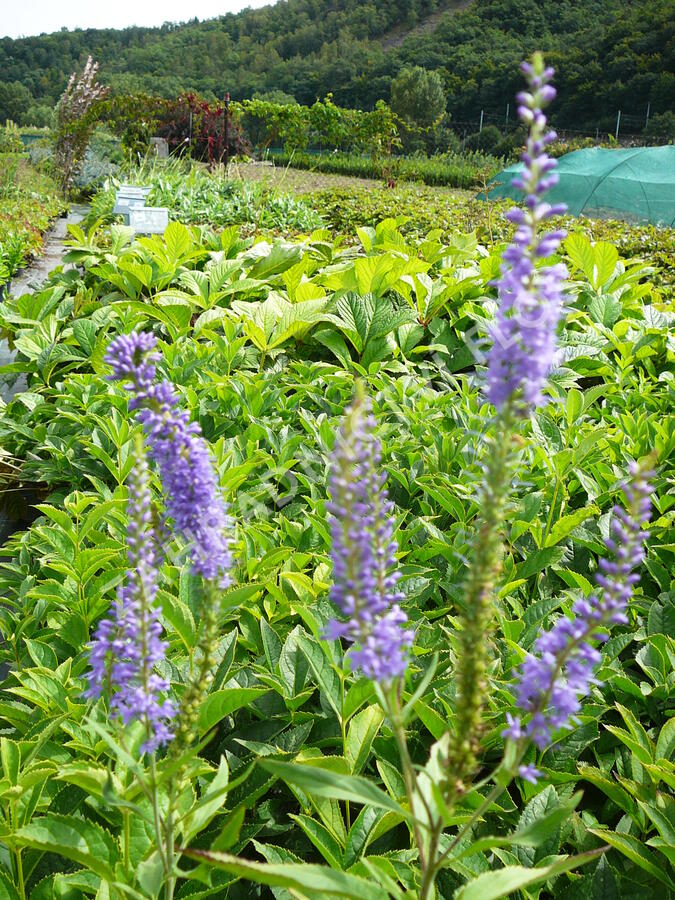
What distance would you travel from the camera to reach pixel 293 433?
305 centimetres

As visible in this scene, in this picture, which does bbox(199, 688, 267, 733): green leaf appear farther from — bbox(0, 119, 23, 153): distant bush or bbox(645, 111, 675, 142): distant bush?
bbox(645, 111, 675, 142): distant bush

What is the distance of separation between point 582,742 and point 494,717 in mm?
223

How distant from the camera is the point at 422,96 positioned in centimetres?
5338

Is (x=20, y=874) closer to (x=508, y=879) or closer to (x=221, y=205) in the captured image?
(x=508, y=879)

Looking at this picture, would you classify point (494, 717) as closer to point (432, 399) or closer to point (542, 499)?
point (542, 499)

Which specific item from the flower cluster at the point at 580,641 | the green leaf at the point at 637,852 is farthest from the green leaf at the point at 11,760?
the green leaf at the point at 637,852

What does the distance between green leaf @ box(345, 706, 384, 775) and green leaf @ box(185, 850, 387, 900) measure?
65cm

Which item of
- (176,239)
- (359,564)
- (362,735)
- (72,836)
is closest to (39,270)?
(176,239)

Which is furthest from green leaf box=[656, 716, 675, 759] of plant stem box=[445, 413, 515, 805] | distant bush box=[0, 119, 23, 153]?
distant bush box=[0, 119, 23, 153]

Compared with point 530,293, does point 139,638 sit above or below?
below

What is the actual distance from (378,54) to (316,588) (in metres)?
81.2

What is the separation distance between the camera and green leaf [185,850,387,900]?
0.82 metres

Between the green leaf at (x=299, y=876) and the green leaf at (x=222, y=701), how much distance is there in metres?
0.53

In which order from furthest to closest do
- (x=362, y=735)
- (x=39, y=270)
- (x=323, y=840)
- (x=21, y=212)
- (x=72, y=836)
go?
(x=21, y=212) < (x=39, y=270) < (x=362, y=735) < (x=323, y=840) < (x=72, y=836)
